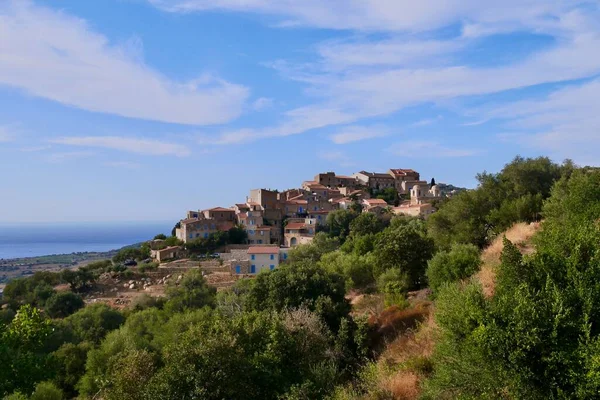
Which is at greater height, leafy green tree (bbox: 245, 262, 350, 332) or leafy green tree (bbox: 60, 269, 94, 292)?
leafy green tree (bbox: 245, 262, 350, 332)

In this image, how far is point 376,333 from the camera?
46.0ft

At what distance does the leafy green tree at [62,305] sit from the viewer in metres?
32.4

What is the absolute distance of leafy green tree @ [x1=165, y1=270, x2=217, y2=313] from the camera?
27000mm

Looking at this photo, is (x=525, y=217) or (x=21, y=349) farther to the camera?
(x=525, y=217)

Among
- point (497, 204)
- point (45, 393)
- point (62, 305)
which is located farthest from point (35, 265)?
point (497, 204)

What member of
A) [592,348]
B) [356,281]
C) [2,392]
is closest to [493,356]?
[592,348]

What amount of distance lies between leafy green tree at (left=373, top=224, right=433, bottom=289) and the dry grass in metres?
3.54

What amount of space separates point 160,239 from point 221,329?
4983 centimetres

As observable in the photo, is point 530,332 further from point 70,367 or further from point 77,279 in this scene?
point 77,279

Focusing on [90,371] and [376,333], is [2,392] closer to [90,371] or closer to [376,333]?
[90,371]

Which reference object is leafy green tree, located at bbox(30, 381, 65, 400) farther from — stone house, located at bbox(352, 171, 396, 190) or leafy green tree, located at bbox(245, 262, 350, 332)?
stone house, located at bbox(352, 171, 396, 190)

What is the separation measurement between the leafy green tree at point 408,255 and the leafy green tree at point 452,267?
351 cm

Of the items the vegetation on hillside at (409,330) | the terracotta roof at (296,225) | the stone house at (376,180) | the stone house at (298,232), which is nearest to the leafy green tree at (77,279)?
the vegetation on hillside at (409,330)

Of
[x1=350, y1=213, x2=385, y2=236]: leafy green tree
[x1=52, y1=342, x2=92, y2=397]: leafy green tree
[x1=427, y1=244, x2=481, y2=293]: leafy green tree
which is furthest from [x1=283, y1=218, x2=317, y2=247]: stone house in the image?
[x1=427, y1=244, x2=481, y2=293]: leafy green tree
